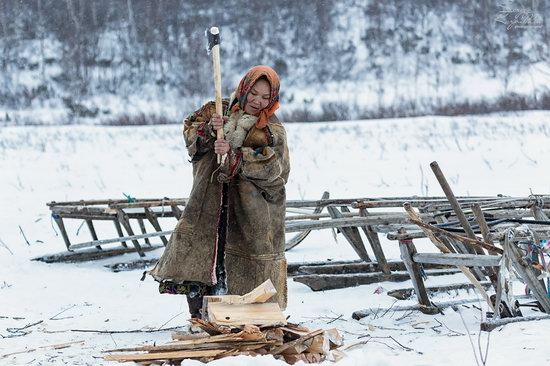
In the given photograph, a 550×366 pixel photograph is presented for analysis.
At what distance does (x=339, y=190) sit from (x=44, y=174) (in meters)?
5.95

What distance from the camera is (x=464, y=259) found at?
486cm

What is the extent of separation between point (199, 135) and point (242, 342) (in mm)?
1482

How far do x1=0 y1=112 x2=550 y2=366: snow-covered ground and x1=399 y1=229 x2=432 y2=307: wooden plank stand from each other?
12 centimetres

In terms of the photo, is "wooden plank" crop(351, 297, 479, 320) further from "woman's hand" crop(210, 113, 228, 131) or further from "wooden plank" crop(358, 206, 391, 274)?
"woman's hand" crop(210, 113, 228, 131)

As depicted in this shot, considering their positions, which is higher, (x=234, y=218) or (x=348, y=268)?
(x=234, y=218)

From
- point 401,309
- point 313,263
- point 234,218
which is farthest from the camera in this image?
point 313,263

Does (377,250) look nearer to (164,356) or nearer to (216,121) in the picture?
(216,121)

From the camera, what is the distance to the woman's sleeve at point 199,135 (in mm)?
4648

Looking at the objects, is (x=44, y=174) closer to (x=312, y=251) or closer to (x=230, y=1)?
(x=312, y=251)

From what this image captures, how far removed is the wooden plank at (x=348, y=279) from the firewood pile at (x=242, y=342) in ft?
10.0

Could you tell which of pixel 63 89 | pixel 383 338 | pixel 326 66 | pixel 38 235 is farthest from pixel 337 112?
pixel 383 338

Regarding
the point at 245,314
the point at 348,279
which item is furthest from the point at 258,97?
the point at 348,279

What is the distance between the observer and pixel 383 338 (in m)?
4.85

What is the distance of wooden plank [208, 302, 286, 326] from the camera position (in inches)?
147
